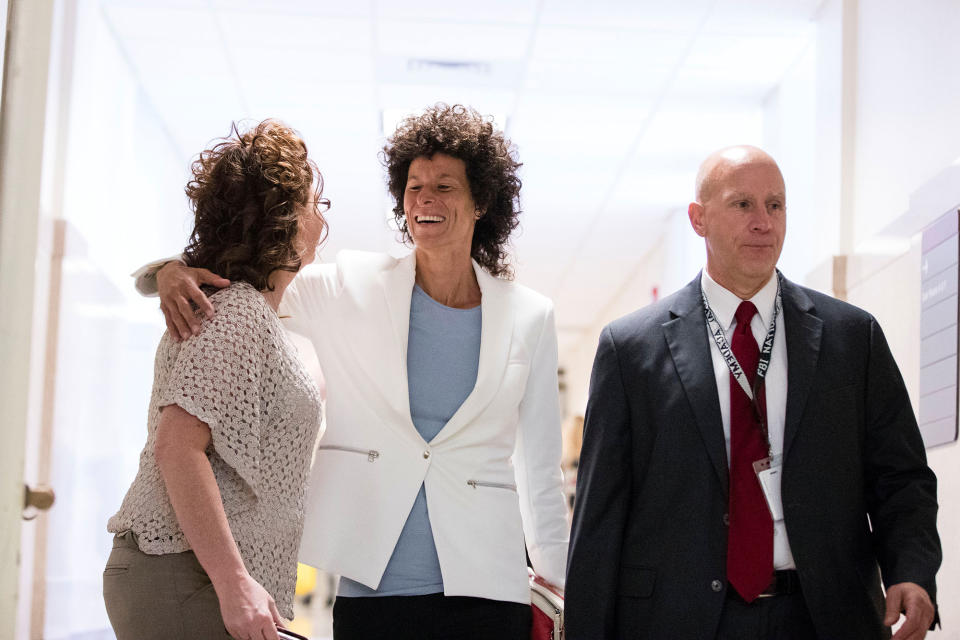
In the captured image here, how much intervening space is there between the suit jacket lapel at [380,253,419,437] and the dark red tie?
2.29ft

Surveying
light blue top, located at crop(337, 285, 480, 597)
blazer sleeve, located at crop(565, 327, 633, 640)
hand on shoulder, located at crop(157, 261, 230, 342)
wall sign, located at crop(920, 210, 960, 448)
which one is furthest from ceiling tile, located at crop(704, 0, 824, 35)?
hand on shoulder, located at crop(157, 261, 230, 342)

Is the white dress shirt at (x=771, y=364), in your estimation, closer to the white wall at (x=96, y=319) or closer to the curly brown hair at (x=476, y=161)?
the curly brown hair at (x=476, y=161)

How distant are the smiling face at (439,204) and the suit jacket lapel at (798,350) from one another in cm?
82

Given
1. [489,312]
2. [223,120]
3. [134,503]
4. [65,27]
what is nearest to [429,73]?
[223,120]

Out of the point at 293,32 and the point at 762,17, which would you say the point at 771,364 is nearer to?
the point at 762,17

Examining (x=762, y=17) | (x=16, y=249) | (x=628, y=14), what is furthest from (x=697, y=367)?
(x=762, y=17)

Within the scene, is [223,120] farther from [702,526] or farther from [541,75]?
[702,526]

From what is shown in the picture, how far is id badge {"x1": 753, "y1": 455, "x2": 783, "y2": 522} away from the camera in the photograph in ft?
7.03

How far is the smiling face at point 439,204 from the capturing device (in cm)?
272

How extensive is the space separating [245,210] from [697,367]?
974 mm

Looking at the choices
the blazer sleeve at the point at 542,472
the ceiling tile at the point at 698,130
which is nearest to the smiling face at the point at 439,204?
the blazer sleeve at the point at 542,472

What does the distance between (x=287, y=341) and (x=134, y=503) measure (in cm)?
39

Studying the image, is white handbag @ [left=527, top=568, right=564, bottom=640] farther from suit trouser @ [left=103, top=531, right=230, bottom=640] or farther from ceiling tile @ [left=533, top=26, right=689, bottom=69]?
ceiling tile @ [left=533, top=26, right=689, bottom=69]

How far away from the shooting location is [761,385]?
7.32 feet
